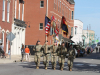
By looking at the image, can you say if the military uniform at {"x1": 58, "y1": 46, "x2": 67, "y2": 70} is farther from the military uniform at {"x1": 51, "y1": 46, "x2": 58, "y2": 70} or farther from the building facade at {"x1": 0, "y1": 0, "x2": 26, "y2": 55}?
the building facade at {"x1": 0, "y1": 0, "x2": 26, "y2": 55}

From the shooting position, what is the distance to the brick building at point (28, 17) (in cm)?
3788

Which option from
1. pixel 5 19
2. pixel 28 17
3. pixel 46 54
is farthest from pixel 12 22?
pixel 46 54

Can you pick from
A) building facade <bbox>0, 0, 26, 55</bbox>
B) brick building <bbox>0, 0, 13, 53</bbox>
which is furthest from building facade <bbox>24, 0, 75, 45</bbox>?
brick building <bbox>0, 0, 13, 53</bbox>

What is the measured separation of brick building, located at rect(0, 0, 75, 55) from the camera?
124ft

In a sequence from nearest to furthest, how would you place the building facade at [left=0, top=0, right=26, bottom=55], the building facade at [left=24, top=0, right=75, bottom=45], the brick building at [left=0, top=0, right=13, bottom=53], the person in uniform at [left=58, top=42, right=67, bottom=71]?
1. the person in uniform at [left=58, top=42, right=67, bottom=71]
2. the brick building at [left=0, top=0, right=13, bottom=53]
3. the building facade at [left=0, top=0, right=26, bottom=55]
4. the building facade at [left=24, top=0, right=75, bottom=45]

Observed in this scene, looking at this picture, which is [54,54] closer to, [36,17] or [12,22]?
[12,22]

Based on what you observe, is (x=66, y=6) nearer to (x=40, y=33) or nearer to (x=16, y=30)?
(x=40, y=33)

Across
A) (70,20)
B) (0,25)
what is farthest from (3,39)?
(70,20)

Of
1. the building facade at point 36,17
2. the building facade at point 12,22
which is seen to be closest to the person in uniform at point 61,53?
the building facade at point 12,22

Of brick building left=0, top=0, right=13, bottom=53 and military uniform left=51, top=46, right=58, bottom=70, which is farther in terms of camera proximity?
brick building left=0, top=0, right=13, bottom=53

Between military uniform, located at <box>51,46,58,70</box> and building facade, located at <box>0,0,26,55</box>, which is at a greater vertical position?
building facade, located at <box>0,0,26,55</box>

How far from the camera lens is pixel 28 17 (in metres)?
51.1

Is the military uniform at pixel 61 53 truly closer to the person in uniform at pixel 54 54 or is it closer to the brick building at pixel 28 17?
the person in uniform at pixel 54 54

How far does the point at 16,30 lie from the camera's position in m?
42.2
